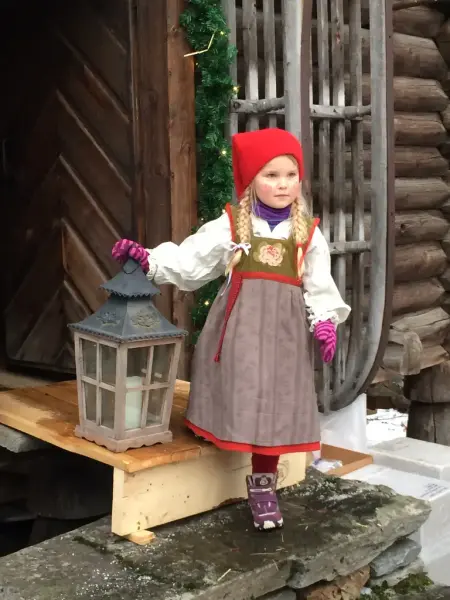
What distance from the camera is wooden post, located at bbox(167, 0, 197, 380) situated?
3.74 m

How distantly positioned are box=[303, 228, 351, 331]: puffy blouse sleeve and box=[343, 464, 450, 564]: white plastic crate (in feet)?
4.57

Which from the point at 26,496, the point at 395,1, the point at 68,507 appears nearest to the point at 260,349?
the point at 68,507

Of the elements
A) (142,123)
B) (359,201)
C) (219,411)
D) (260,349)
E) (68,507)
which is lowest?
(68,507)

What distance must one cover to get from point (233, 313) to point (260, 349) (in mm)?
154

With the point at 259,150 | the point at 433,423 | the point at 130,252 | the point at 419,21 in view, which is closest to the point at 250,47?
the point at 259,150

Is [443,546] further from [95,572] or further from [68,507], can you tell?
[95,572]

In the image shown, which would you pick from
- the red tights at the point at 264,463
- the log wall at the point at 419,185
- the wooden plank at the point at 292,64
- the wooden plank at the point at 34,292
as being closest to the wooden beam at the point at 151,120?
the wooden plank at the point at 292,64

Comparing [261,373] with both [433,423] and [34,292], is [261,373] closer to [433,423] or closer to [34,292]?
[34,292]

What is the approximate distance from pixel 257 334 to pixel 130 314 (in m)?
0.42

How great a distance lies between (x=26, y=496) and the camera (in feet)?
12.5

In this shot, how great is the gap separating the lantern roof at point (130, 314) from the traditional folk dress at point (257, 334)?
10 cm

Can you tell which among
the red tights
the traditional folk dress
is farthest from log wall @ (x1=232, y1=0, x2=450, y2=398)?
the red tights

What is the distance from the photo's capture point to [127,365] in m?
2.63

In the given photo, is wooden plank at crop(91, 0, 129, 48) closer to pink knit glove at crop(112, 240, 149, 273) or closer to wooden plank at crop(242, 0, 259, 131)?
wooden plank at crop(242, 0, 259, 131)
